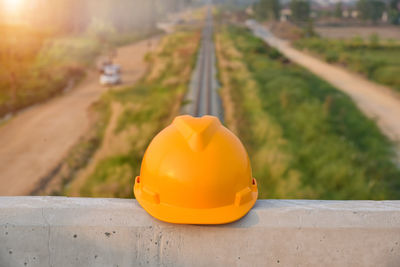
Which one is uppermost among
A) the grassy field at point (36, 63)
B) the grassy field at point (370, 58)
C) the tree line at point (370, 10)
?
the tree line at point (370, 10)

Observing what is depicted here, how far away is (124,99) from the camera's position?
16297 millimetres

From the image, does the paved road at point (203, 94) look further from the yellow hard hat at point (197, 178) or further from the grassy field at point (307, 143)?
the yellow hard hat at point (197, 178)

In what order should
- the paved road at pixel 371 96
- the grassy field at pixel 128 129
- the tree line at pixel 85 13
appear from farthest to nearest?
the tree line at pixel 85 13 < the paved road at pixel 371 96 < the grassy field at pixel 128 129

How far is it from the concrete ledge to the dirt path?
7.40 m

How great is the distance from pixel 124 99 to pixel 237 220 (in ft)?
47.5

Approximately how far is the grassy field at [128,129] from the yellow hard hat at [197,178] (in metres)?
5.41

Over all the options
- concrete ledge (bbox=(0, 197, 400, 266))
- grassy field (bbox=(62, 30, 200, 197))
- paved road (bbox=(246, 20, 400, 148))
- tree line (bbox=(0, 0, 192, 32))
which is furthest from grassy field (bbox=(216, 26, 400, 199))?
tree line (bbox=(0, 0, 192, 32))

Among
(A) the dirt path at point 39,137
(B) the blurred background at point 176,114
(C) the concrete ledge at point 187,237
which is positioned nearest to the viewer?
(C) the concrete ledge at point 187,237

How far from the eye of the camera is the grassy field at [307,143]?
7266mm

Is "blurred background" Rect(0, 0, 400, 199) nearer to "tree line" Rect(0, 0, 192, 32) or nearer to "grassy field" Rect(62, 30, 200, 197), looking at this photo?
"grassy field" Rect(62, 30, 200, 197)

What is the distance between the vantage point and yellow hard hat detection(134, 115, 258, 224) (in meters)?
2.39

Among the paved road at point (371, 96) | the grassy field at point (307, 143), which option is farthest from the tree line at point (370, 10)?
the grassy field at point (307, 143)

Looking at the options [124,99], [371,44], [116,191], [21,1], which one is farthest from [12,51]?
[371,44]

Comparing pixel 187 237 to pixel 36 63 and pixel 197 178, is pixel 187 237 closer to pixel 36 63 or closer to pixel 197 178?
pixel 197 178
